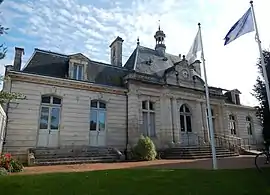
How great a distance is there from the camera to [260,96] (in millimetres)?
12234

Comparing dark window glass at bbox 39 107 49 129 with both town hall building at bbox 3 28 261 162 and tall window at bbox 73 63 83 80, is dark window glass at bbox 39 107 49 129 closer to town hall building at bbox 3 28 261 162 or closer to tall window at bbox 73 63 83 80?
town hall building at bbox 3 28 261 162

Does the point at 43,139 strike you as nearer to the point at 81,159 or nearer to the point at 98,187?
the point at 81,159

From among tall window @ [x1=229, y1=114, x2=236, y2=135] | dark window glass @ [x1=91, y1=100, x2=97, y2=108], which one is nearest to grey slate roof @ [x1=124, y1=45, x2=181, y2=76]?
dark window glass @ [x1=91, y1=100, x2=97, y2=108]

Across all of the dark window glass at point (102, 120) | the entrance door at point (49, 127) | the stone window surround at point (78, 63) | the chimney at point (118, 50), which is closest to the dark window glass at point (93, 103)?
the dark window glass at point (102, 120)

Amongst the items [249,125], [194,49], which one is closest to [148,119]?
[194,49]

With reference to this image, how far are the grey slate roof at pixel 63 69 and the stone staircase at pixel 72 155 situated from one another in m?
4.65

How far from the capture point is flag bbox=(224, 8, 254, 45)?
34.0 ft

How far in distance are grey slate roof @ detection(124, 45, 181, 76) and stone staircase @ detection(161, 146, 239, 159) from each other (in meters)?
6.33

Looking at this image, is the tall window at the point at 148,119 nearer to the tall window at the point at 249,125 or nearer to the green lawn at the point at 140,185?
the green lawn at the point at 140,185

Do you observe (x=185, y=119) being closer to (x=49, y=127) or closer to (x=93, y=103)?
(x=93, y=103)

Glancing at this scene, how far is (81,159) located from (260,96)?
10023mm

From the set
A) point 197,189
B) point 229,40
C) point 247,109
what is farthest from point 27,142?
point 247,109

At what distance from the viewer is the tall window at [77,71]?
16.0 meters

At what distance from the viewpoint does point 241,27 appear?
34.4ft
